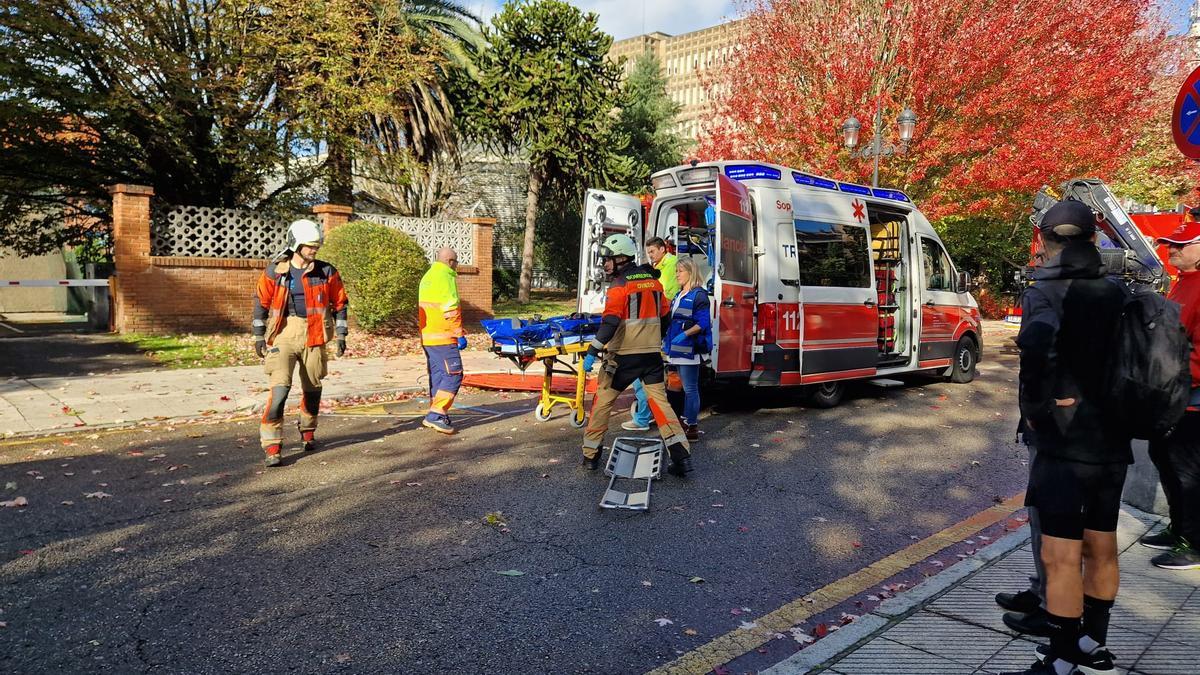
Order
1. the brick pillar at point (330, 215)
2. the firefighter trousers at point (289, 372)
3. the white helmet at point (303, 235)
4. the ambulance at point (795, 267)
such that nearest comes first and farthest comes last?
the firefighter trousers at point (289, 372) < the white helmet at point (303, 235) < the ambulance at point (795, 267) < the brick pillar at point (330, 215)

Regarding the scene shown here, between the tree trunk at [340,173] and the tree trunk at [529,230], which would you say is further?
the tree trunk at [529,230]

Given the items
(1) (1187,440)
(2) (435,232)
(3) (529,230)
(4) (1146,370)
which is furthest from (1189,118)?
(3) (529,230)

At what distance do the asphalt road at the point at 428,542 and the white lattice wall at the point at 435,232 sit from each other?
9184mm

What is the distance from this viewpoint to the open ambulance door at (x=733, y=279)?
805cm

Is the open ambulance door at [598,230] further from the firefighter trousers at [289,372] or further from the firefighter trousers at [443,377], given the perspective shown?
the firefighter trousers at [289,372]

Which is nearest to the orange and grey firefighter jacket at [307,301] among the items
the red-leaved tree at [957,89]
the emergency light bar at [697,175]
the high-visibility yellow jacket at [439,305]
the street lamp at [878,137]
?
the high-visibility yellow jacket at [439,305]

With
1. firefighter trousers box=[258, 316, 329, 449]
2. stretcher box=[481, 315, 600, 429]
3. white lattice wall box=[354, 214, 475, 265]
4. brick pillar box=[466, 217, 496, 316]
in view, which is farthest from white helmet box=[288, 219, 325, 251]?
brick pillar box=[466, 217, 496, 316]

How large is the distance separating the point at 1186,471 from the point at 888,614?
2.09 meters

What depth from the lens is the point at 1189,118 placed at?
4.91m

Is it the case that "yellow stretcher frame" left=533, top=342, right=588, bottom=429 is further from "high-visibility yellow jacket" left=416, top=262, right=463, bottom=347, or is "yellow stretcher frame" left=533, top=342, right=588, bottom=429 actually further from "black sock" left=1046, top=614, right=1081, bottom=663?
"black sock" left=1046, top=614, right=1081, bottom=663

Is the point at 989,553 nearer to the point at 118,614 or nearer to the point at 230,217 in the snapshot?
the point at 118,614

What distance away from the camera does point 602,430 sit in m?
6.45

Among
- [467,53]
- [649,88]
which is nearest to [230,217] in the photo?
[467,53]

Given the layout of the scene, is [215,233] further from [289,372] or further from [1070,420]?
[1070,420]
